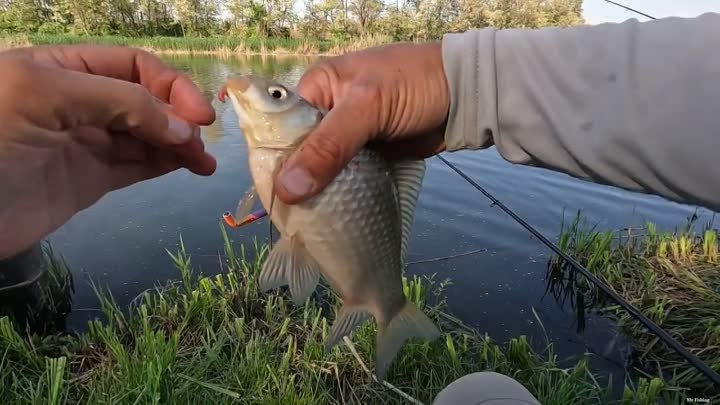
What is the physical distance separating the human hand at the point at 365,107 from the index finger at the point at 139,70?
40 cm

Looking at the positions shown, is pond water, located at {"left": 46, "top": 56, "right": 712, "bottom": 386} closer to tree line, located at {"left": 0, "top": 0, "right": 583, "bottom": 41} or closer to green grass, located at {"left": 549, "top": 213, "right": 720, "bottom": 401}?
green grass, located at {"left": 549, "top": 213, "right": 720, "bottom": 401}

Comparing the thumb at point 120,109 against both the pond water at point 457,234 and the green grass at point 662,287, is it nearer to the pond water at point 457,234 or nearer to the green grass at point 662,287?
the pond water at point 457,234

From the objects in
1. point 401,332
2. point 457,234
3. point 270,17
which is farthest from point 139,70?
point 270,17

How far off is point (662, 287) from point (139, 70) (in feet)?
15.7

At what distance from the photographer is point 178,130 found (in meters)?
1.75

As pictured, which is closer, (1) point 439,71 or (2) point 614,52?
(2) point 614,52

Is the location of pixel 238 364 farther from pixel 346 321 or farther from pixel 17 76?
pixel 17 76

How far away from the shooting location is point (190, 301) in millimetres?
3748

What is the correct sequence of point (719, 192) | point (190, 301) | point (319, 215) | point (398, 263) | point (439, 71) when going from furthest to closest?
point (190, 301) < point (398, 263) < point (439, 71) < point (319, 215) < point (719, 192)

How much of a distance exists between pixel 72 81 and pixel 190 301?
2598 mm

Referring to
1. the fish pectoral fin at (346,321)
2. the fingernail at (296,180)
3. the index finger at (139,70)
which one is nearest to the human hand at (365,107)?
the fingernail at (296,180)

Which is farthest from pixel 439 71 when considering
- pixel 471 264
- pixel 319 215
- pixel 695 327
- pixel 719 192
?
pixel 471 264

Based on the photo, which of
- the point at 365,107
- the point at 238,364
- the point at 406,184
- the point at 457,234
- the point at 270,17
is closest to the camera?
the point at 365,107

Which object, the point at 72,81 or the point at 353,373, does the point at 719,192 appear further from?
the point at 353,373
